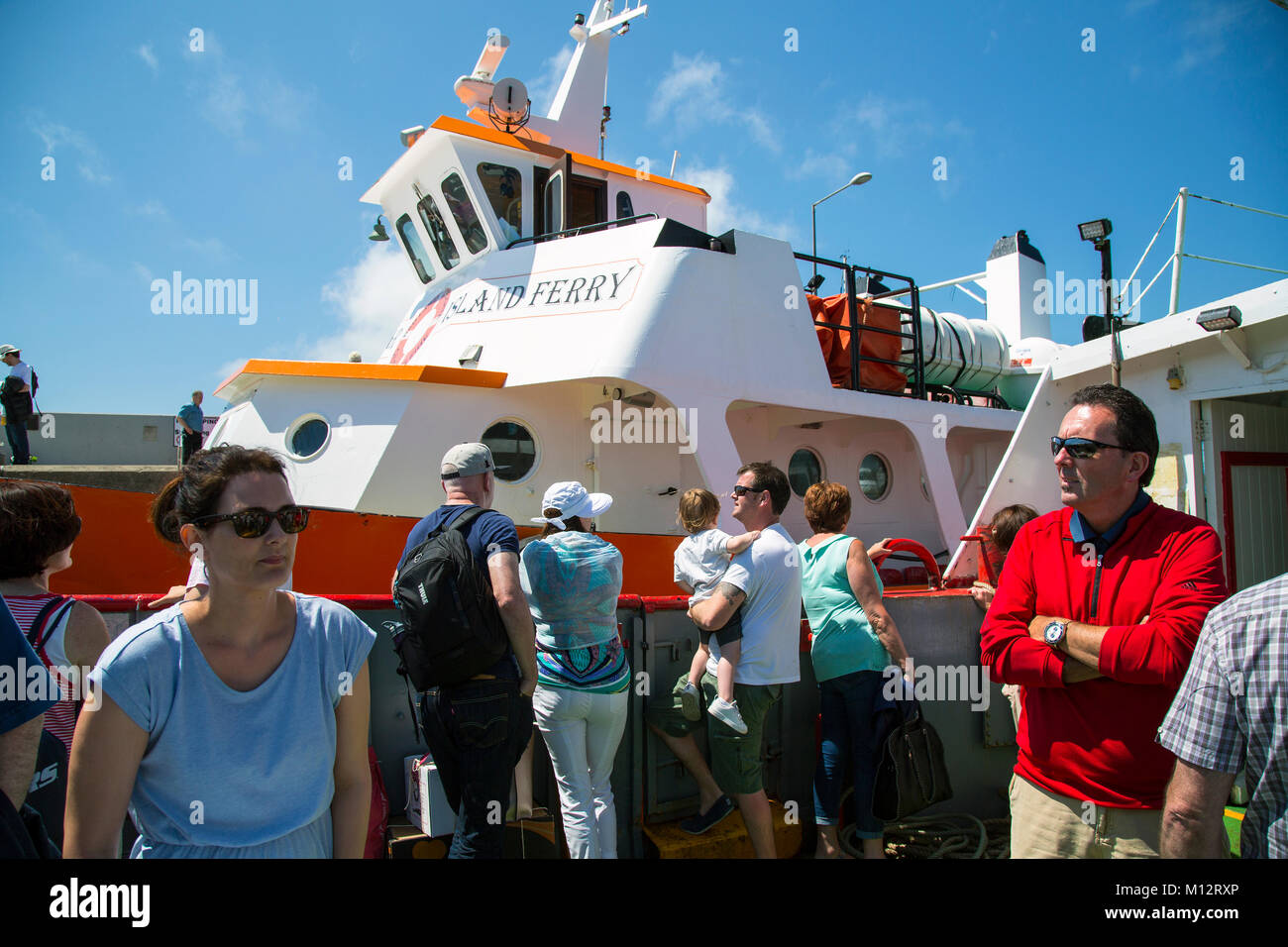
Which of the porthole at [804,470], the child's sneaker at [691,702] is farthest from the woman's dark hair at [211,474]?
the porthole at [804,470]

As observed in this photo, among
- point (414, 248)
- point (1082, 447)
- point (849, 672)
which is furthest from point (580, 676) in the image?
point (414, 248)

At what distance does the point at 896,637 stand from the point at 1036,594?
1135 millimetres

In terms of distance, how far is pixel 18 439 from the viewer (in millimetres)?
9359

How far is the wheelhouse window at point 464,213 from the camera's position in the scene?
25.7 ft

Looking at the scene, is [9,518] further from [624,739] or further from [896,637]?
[896,637]

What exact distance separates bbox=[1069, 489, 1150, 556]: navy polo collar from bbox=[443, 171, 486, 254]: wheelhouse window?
6808 mm

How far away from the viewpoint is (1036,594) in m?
2.25

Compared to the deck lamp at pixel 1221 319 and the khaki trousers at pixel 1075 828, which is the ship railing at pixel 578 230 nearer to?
the deck lamp at pixel 1221 319

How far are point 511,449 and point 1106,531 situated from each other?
4.80m

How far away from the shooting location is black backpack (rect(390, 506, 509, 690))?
99.9 inches

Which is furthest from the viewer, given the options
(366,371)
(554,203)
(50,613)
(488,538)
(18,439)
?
(18,439)

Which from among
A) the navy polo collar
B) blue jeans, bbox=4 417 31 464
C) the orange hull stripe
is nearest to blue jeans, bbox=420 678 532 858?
the navy polo collar

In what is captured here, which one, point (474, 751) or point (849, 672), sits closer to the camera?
point (474, 751)

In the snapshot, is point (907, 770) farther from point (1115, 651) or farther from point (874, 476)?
point (874, 476)
